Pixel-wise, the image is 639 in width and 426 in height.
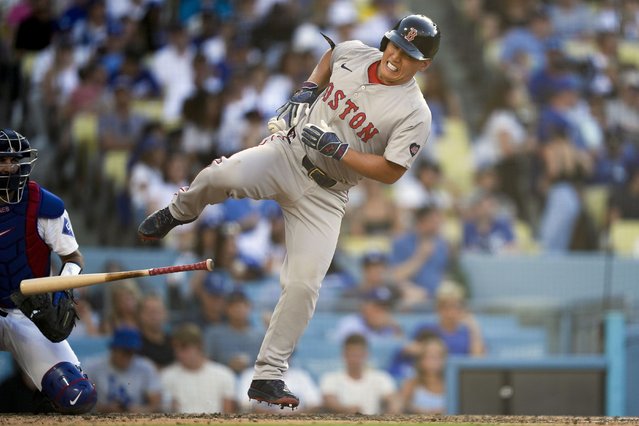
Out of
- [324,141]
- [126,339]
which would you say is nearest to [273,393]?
[324,141]

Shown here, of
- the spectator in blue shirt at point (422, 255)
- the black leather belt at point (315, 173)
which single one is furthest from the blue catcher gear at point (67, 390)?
the spectator in blue shirt at point (422, 255)

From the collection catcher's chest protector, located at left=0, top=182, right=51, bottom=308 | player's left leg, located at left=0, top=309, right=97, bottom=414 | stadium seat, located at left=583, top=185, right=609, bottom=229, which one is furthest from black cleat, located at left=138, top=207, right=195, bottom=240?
stadium seat, located at left=583, top=185, right=609, bottom=229

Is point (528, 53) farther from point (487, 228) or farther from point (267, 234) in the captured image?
point (267, 234)

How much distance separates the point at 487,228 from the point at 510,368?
2.34 metres

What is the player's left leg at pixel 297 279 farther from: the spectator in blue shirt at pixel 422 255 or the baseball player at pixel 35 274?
the spectator in blue shirt at pixel 422 255

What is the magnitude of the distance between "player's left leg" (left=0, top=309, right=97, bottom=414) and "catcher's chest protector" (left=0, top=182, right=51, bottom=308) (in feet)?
0.66

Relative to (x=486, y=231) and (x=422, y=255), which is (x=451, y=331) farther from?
(x=486, y=231)

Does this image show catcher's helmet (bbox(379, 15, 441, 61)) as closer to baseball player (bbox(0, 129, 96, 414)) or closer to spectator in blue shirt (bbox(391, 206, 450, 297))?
baseball player (bbox(0, 129, 96, 414))

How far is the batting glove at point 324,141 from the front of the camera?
18.3ft

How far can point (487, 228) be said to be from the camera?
1048 cm

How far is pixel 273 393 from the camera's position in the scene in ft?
19.3

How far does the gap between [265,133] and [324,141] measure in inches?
197

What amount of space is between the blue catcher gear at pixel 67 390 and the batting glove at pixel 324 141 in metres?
1.74

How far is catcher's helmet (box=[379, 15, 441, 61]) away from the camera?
18.7 feet
